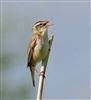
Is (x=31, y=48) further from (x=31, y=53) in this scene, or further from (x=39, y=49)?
(x=39, y=49)

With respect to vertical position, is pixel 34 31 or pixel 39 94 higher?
pixel 34 31

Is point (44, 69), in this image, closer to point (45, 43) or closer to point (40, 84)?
point (40, 84)

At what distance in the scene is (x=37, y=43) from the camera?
4.34 m

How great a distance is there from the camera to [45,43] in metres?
3.92

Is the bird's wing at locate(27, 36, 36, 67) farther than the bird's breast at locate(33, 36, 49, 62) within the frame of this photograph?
Yes

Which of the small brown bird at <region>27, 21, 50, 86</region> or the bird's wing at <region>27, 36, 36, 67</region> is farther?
the bird's wing at <region>27, 36, 36, 67</region>

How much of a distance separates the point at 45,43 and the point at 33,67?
620mm

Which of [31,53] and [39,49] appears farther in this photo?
[31,53]

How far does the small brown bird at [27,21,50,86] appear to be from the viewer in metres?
4.09

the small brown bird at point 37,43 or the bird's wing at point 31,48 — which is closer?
the small brown bird at point 37,43

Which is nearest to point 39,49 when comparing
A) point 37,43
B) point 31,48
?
point 37,43

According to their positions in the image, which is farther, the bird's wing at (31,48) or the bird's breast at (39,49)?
the bird's wing at (31,48)

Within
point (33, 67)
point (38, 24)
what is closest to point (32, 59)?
point (33, 67)

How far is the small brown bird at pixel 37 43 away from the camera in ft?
13.4
